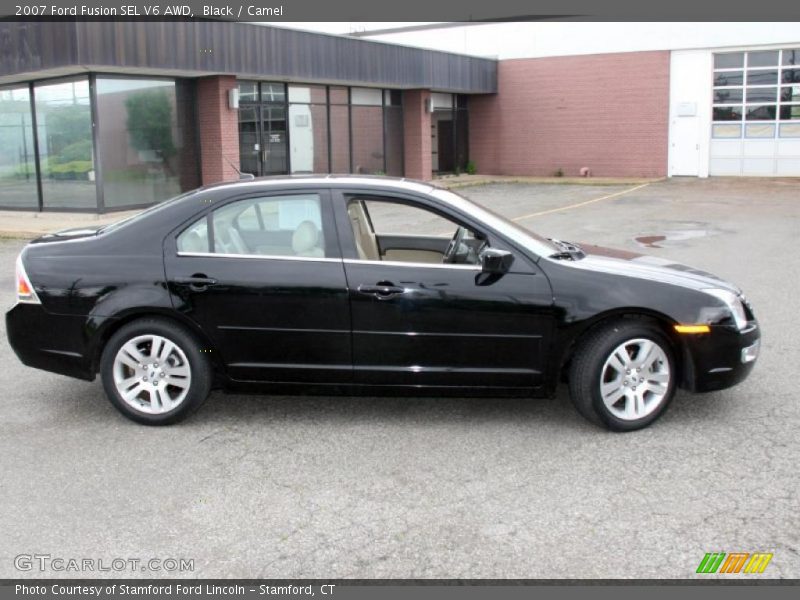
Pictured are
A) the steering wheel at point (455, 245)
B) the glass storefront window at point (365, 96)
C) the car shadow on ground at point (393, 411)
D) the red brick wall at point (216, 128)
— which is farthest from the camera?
the glass storefront window at point (365, 96)

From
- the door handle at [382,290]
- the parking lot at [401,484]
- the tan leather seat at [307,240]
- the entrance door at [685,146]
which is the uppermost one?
the entrance door at [685,146]

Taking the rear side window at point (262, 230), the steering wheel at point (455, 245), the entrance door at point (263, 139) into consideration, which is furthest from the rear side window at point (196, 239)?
the entrance door at point (263, 139)

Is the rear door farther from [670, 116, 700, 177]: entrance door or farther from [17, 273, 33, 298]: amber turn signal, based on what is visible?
[670, 116, 700, 177]: entrance door

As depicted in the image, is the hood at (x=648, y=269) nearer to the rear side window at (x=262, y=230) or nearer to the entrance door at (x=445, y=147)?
the rear side window at (x=262, y=230)

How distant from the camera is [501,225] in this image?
5.43m

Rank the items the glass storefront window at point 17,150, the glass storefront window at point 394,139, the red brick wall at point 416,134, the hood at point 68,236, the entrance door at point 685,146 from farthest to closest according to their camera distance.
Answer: the entrance door at point 685,146, the red brick wall at point 416,134, the glass storefront window at point 394,139, the glass storefront window at point 17,150, the hood at point 68,236

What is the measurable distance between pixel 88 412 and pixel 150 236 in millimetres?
1281

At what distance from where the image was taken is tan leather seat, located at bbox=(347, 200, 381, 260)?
5.46 m

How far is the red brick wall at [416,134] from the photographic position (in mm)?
28359

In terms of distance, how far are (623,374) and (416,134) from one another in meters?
24.2

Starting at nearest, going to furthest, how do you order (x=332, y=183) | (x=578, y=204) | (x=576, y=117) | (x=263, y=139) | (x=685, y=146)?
(x=332, y=183) < (x=578, y=204) < (x=263, y=139) < (x=685, y=146) < (x=576, y=117)

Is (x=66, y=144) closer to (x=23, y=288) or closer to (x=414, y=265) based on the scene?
(x=23, y=288)

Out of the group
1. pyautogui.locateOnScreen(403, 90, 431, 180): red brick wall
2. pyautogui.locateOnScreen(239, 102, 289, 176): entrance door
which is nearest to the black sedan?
pyautogui.locateOnScreen(239, 102, 289, 176): entrance door

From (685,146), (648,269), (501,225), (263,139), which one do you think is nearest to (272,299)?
(501,225)
